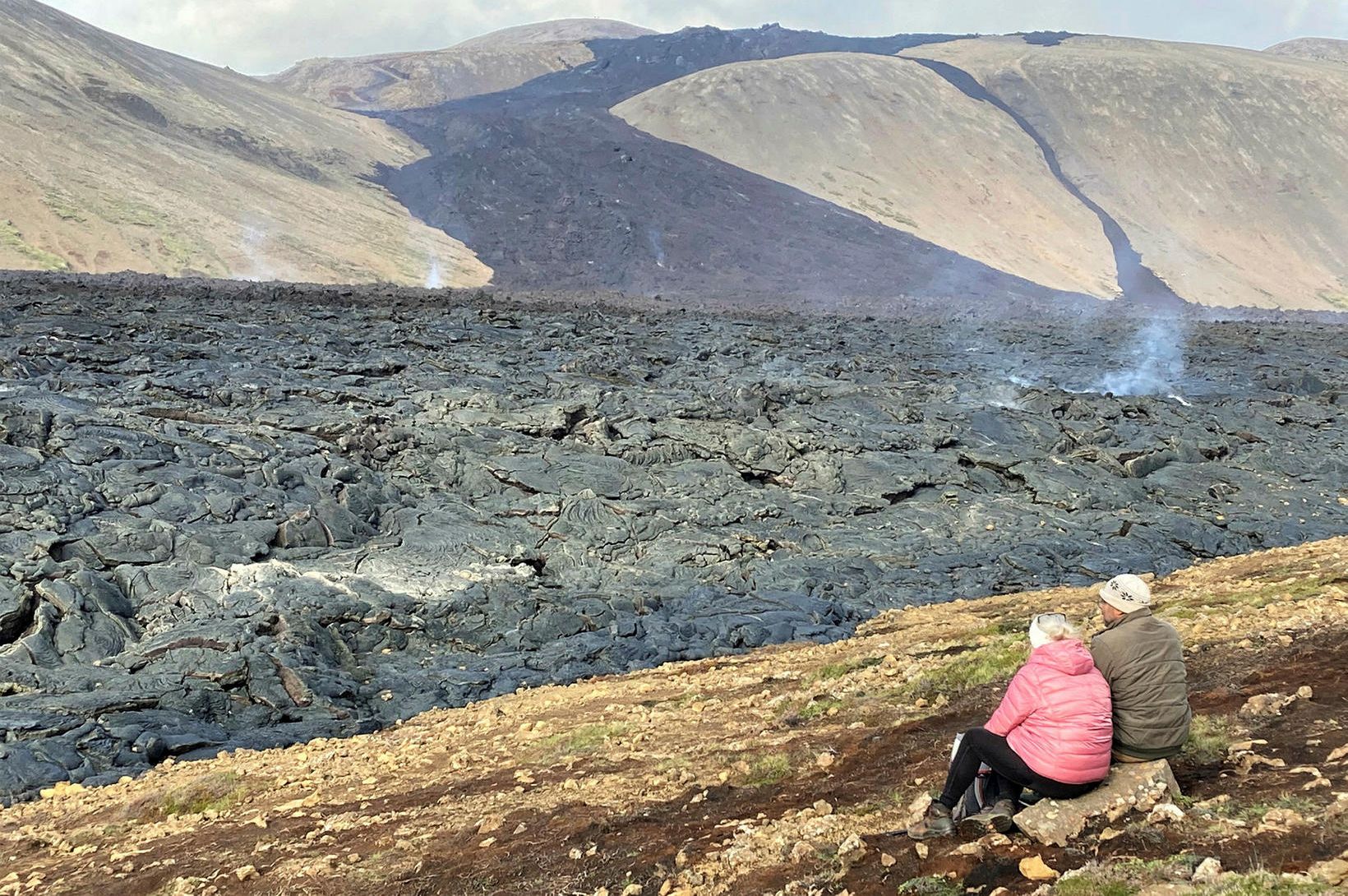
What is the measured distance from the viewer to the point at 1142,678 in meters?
6.22

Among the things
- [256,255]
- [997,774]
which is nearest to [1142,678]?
[997,774]

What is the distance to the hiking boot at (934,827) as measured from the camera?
613cm

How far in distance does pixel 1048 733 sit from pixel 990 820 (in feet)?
2.00

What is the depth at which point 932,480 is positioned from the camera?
75.3 feet

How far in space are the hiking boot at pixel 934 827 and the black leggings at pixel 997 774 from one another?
0.11 metres

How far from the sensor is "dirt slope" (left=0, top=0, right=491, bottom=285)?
4997 centimetres

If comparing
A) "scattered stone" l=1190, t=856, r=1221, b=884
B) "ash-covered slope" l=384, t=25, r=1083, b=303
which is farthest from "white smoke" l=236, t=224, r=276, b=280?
"scattered stone" l=1190, t=856, r=1221, b=884

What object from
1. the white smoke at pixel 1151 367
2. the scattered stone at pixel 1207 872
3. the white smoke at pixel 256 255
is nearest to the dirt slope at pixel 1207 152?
the white smoke at pixel 1151 367

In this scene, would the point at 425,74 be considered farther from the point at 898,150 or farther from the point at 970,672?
the point at 970,672

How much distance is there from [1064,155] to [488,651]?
10672 cm

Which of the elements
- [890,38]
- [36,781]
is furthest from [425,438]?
[890,38]

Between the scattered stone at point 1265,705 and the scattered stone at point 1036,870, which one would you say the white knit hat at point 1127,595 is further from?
the scattered stone at point 1265,705

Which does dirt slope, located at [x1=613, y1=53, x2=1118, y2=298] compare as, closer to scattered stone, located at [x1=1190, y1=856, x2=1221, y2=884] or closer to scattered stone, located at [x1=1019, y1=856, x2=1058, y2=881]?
scattered stone, located at [x1=1019, y1=856, x2=1058, y2=881]

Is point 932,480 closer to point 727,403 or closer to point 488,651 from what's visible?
point 727,403
